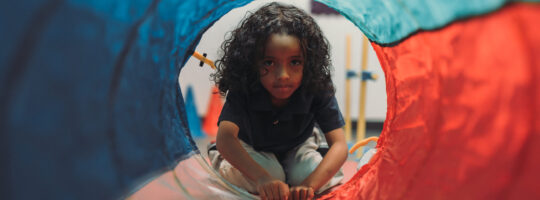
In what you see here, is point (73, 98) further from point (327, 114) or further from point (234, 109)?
point (327, 114)

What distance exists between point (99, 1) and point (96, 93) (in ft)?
0.40

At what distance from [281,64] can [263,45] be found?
0.10m

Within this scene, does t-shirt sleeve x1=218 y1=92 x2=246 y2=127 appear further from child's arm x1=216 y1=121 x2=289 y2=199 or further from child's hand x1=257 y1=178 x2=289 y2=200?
child's hand x1=257 y1=178 x2=289 y2=200

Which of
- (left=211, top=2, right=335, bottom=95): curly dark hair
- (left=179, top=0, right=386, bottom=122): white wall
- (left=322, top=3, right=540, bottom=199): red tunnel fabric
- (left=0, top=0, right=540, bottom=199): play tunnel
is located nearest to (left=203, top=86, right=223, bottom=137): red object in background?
(left=179, top=0, right=386, bottom=122): white wall

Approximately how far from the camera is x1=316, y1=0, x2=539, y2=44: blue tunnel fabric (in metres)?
0.52

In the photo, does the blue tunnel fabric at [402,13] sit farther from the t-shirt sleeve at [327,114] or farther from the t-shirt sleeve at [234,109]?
the t-shirt sleeve at [234,109]

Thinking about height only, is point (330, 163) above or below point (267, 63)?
below

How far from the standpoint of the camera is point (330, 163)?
1228mm

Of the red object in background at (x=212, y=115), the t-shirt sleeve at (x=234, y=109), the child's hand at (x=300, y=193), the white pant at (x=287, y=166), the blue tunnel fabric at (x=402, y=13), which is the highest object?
the blue tunnel fabric at (x=402, y=13)

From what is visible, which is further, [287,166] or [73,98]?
[287,166]

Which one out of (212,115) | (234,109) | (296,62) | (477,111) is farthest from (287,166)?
(212,115)

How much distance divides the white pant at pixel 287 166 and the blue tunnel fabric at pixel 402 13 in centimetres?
49

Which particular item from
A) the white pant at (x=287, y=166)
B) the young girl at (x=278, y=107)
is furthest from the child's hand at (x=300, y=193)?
the white pant at (x=287, y=166)

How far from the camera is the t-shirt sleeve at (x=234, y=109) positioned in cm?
128
